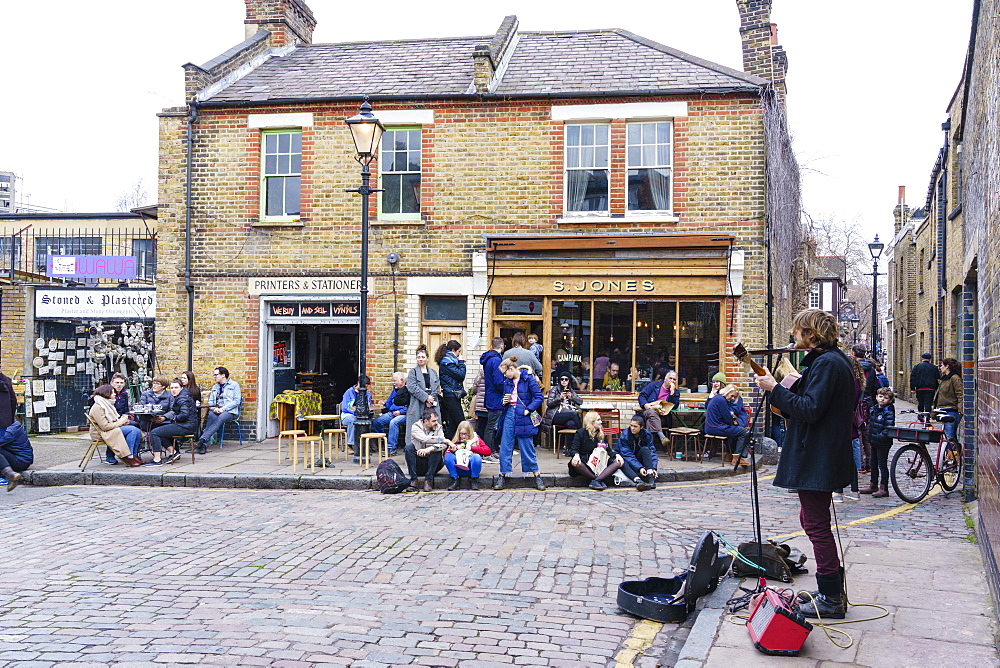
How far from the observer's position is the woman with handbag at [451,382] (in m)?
12.5

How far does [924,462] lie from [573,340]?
6593 mm

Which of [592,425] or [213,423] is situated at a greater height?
[592,425]

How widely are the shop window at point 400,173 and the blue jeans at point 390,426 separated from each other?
13.7 ft

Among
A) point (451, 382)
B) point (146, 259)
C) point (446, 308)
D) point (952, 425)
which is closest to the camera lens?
point (952, 425)

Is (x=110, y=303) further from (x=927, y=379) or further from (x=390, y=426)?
(x=927, y=379)

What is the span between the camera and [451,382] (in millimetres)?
12680

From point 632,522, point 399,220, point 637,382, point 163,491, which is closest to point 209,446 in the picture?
point 163,491

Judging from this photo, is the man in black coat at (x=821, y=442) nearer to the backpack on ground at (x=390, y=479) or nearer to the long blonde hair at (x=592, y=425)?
the long blonde hair at (x=592, y=425)

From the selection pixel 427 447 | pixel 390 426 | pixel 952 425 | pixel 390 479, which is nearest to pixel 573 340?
pixel 390 426

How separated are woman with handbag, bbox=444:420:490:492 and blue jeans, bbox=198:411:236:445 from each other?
17.7 ft

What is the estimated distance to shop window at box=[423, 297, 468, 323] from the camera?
15.6 meters

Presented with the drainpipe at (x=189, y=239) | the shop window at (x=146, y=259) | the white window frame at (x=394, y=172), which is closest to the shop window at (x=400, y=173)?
the white window frame at (x=394, y=172)

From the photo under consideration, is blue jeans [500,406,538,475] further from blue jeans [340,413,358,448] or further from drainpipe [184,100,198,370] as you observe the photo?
drainpipe [184,100,198,370]

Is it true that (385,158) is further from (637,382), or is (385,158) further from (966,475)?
(966,475)
